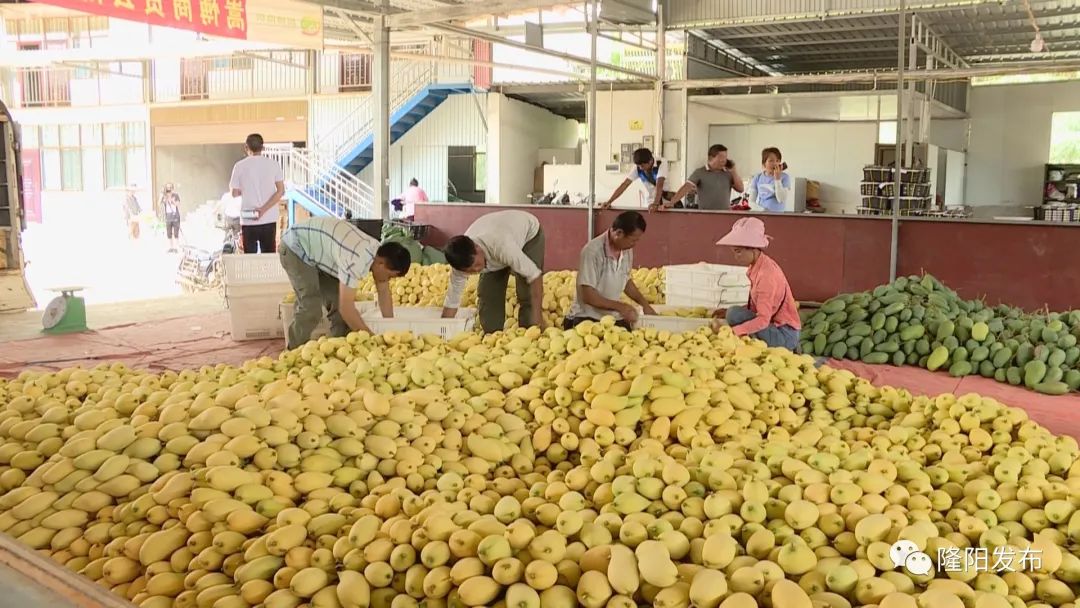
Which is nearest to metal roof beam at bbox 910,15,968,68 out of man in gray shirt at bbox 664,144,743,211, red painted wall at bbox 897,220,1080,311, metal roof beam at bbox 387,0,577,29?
man in gray shirt at bbox 664,144,743,211

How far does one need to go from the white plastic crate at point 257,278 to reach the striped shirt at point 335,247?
1.67 meters

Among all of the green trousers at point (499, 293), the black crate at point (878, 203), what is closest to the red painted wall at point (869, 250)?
the black crate at point (878, 203)

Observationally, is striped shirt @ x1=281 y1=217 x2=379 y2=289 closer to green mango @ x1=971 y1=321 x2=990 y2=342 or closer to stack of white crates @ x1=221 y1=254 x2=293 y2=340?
stack of white crates @ x1=221 y1=254 x2=293 y2=340

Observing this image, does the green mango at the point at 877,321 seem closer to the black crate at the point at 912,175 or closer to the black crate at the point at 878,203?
the black crate at the point at 878,203

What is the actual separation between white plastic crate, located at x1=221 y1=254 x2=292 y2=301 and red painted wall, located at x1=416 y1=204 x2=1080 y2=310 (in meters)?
4.05

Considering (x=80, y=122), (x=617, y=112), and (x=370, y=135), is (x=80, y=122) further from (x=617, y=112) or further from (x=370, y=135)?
(x=617, y=112)

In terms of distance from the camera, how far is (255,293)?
8.12 meters

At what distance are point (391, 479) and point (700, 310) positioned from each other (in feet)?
14.6

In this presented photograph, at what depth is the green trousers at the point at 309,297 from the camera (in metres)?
6.52

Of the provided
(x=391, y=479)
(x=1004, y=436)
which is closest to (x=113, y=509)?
Result: (x=391, y=479)

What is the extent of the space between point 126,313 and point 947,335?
868 centimetres

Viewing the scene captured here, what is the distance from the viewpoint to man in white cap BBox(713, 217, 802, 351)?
576cm

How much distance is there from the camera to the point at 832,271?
936cm

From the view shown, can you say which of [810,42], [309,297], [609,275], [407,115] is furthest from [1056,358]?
[407,115]
